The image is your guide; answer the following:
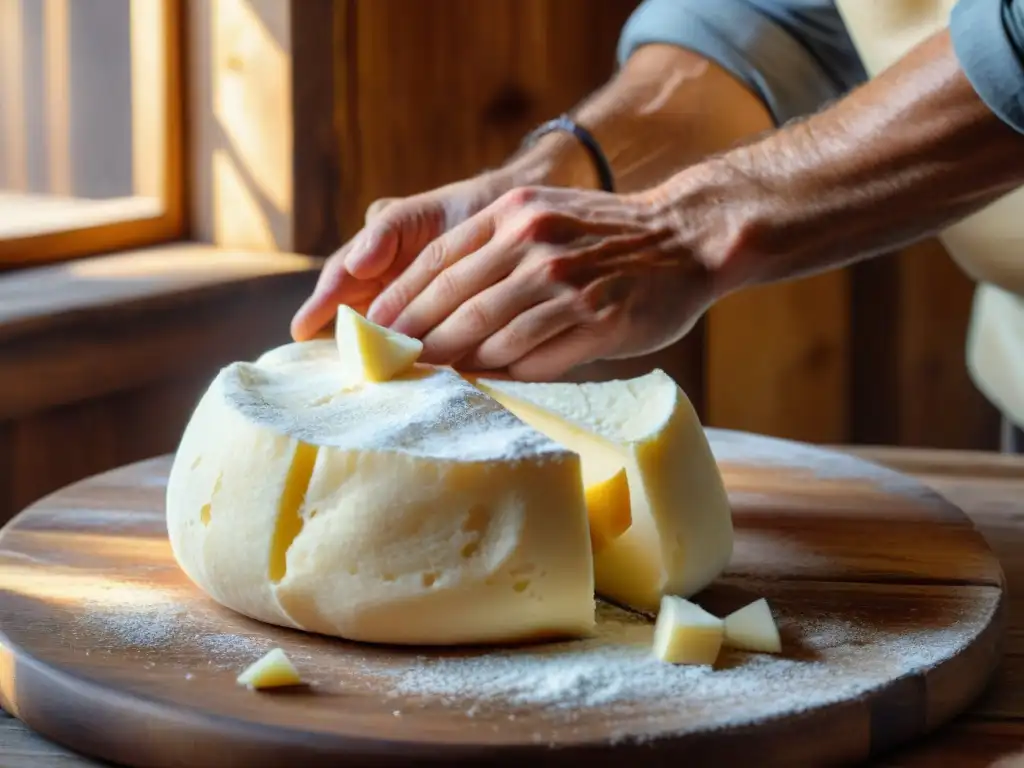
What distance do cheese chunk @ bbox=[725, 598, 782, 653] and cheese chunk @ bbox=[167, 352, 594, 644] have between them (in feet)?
0.37

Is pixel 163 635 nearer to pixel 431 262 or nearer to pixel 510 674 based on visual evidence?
pixel 510 674

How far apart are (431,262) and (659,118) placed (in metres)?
0.56

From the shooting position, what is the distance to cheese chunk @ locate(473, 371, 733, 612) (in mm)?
1215

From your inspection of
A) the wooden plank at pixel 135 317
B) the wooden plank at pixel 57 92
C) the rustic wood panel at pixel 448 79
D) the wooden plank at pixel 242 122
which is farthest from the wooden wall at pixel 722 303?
the wooden plank at pixel 57 92

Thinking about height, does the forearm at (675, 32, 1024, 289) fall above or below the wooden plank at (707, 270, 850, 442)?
above

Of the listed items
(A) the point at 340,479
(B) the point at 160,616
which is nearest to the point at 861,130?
(A) the point at 340,479

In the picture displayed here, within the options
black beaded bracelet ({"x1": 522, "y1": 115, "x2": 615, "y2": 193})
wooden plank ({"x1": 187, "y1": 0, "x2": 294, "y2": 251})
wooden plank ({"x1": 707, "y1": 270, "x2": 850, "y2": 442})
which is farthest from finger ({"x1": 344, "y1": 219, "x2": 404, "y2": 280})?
wooden plank ({"x1": 707, "y1": 270, "x2": 850, "y2": 442})

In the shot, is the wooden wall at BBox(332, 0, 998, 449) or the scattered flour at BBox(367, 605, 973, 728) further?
the wooden wall at BBox(332, 0, 998, 449)

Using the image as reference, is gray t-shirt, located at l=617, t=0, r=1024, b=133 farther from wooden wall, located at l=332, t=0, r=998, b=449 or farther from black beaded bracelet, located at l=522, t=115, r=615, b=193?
wooden wall, located at l=332, t=0, r=998, b=449

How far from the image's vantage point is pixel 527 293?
1.39 meters

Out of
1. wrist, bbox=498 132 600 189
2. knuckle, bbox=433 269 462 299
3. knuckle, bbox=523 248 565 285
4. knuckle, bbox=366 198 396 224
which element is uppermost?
wrist, bbox=498 132 600 189

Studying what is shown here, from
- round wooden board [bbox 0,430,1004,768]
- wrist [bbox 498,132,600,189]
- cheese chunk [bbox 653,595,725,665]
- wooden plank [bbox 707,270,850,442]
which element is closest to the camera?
round wooden board [bbox 0,430,1004,768]

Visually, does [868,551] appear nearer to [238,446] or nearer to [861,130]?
[861,130]

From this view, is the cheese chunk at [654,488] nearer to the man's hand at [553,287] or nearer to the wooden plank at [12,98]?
the man's hand at [553,287]
